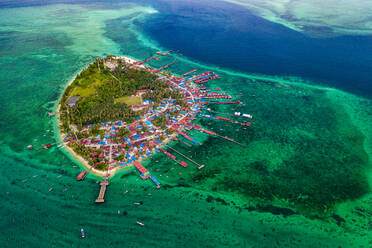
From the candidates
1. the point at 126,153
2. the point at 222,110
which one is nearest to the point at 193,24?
the point at 222,110

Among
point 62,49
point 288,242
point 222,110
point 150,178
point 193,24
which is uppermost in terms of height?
point 193,24

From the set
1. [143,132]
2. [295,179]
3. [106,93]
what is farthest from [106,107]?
[295,179]

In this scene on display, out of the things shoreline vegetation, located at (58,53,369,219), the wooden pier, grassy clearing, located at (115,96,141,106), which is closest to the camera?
the wooden pier

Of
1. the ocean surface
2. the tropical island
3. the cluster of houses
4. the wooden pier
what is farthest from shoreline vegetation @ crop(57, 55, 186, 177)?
the ocean surface

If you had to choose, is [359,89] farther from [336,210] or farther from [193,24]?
[193,24]

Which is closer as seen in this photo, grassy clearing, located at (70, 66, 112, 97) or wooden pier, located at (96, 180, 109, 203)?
wooden pier, located at (96, 180, 109, 203)

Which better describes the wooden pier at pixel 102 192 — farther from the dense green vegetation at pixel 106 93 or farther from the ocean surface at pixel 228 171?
the dense green vegetation at pixel 106 93

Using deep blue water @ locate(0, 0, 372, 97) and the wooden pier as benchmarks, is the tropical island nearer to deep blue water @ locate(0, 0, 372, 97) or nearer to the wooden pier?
the wooden pier
